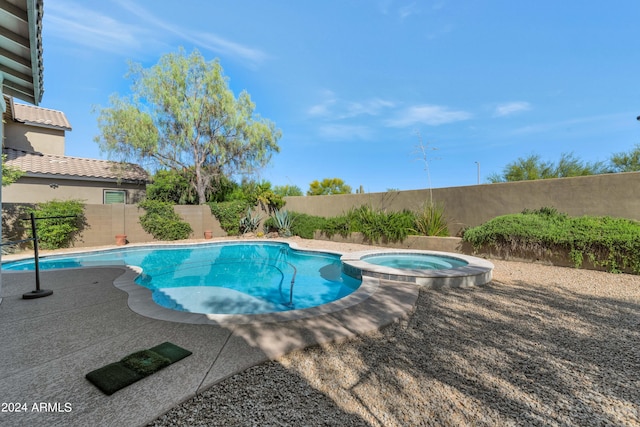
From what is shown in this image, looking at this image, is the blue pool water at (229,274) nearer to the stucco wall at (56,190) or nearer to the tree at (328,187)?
the stucco wall at (56,190)

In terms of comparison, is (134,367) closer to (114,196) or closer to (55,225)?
(55,225)

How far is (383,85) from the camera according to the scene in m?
12.8

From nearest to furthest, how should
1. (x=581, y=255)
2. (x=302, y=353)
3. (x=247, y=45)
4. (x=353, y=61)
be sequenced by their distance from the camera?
(x=302, y=353), (x=581, y=255), (x=247, y=45), (x=353, y=61)

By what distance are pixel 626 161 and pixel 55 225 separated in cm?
Result: 2251

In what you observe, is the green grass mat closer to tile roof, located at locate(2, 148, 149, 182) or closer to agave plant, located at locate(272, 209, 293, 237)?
agave plant, located at locate(272, 209, 293, 237)

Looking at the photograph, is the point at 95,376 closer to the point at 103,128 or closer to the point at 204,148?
the point at 204,148

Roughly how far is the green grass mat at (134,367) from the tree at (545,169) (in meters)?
13.9

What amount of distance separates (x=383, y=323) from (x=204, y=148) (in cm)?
1283

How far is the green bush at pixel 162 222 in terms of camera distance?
11.3 metres

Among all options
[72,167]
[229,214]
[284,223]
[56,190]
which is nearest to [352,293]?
[284,223]

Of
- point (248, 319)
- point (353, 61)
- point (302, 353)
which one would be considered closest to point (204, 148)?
point (353, 61)

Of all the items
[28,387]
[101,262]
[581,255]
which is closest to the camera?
[28,387]

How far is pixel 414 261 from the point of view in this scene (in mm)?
7336

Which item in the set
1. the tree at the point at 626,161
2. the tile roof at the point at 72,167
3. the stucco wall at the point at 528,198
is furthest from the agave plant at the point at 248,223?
the tree at the point at 626,161
